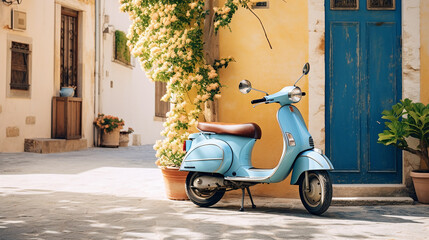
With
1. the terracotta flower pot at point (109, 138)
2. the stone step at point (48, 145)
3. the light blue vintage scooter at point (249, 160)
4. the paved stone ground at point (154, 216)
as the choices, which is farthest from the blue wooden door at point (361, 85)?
the terracotta flower pot at point (109, 138)

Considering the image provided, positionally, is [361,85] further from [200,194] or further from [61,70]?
[61,70]

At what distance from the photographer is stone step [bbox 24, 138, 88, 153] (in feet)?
41.6

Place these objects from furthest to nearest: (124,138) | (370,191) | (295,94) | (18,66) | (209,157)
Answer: (124,138)
(18,66)
(370,191)
(209,157)
(295,94)

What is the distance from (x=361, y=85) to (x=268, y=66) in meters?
1.12

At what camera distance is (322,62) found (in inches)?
261

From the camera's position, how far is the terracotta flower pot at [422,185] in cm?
621

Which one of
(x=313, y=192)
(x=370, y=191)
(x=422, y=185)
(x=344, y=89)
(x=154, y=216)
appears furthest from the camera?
(x=344, y=89)

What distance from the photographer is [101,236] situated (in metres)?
4.41

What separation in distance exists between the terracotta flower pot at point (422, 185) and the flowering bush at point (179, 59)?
7.74ft

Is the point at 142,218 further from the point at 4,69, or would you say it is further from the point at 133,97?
the point at 133,97

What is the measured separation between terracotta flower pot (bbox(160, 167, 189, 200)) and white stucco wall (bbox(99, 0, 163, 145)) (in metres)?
9.82

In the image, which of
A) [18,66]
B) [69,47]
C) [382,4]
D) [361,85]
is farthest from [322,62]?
[69,47]

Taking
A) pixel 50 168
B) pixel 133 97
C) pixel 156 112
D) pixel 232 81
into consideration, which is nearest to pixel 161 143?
pixel 232 81

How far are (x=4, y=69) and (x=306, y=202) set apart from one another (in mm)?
8825
